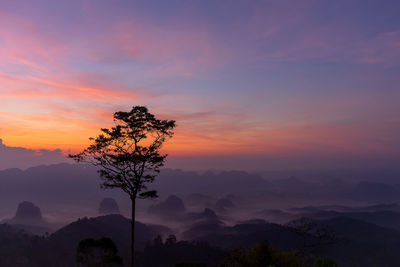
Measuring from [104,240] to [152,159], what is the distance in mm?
19234

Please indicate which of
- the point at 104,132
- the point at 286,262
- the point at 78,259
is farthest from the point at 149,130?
the point at 78,259

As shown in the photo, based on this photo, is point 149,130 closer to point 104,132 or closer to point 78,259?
point 104,132

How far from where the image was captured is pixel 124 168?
35.6m

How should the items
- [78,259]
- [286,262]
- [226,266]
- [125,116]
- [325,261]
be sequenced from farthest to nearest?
1. [78,259]
2. [226,266]
3. [125,116]
4. [286,262]
5. [325,261]

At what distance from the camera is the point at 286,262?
3111 centimetres

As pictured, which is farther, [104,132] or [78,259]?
[78,259]

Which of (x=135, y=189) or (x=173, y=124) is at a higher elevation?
(x=173, y=124)

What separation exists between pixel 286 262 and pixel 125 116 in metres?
23.4

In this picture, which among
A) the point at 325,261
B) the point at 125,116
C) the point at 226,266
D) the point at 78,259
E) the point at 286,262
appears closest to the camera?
the point at 325,261

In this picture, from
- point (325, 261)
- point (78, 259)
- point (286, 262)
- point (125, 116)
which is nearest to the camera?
point (325, 261)

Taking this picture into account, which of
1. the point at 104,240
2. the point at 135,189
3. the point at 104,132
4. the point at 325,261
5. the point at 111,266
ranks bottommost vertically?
the point at 111,266

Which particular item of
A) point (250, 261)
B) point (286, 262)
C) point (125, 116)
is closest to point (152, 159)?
point (125, 116)

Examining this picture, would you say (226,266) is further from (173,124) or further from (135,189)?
(173,124)

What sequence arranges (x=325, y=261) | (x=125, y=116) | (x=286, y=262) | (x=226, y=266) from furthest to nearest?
(x=226, y=266) → (x=125, y=116) → (x=286, y=262) → (x=325, y=261)
